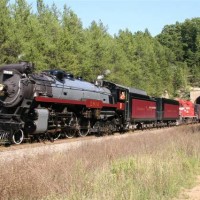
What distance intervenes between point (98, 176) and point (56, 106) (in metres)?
9.80

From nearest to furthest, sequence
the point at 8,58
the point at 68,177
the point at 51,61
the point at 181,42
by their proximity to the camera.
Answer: the point at 68,177 < the point at 8,58 < the point at 51,61 < the point at 181,42

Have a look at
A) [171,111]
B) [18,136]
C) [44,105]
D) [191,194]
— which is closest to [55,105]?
[44,105]

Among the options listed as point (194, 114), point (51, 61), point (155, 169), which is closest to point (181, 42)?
point (194, 114)

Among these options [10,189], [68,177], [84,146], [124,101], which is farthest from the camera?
[124,101]

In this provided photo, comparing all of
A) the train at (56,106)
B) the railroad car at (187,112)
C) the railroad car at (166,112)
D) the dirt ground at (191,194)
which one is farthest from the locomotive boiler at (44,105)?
the railroad car at (187,112)

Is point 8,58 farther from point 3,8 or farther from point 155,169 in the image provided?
point 155,169

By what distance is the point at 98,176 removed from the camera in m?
9.03

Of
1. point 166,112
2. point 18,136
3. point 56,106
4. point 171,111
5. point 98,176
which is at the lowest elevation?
point 98,176

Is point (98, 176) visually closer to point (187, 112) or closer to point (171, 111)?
point (171, 111)

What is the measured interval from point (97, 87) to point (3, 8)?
9.83 metres

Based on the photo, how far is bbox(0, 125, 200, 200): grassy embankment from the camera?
24.3 ft

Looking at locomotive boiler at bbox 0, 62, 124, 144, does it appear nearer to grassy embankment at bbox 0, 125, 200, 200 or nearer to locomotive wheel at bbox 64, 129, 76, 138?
locomotive wheel at bbox 64, 129, 76, 138

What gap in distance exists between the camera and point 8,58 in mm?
27844

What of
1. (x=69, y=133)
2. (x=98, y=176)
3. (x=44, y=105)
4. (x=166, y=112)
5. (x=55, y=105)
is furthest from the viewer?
(x=166, y=112)
